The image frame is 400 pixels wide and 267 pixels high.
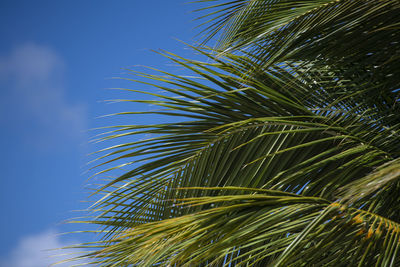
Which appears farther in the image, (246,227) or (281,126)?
(281,126)

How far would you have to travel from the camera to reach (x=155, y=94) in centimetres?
234

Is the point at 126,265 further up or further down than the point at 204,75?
further down

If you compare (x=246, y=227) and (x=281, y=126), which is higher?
(x=281, y=126)

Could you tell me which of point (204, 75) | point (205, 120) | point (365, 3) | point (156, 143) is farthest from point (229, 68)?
point (365, 3)

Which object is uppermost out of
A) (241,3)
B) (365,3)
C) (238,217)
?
(241,3)

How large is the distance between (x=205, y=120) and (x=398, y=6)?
3.68 ft

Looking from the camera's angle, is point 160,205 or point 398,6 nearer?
point 398,6

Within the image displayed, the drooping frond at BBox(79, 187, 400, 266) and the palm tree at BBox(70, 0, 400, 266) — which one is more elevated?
the palm tree at BBox(70, 0, 400, 266)

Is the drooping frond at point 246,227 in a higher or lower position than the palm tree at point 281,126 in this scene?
lower

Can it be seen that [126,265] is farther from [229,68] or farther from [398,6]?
[398,6]

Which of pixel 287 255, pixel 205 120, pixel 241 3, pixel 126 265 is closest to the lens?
pixel 287 255

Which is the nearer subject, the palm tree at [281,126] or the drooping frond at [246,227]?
the drooping frond at [246,227]

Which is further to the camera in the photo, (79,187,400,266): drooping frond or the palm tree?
the palm tree

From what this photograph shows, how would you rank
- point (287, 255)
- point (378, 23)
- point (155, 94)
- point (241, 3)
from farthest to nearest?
point (241, 3), point (155, 94), point (378, 23), point (287, 255)
